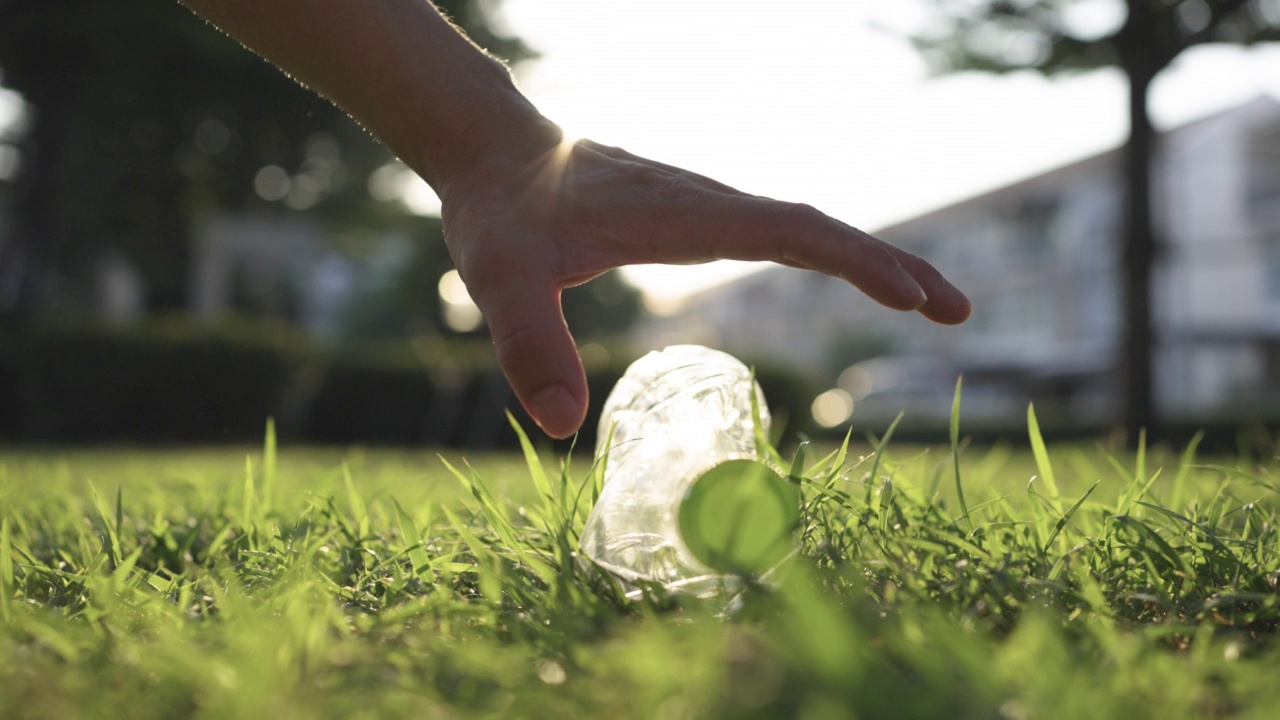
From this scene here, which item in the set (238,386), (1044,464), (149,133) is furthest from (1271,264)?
(1044,464)

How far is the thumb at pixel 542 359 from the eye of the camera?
57.6 inches

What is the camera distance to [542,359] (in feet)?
4.81

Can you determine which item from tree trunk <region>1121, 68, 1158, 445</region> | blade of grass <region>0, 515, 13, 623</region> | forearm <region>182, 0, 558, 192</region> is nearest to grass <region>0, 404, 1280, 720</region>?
blade of grass <region>0, 515, 13, 623</region>

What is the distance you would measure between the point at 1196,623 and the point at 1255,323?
4096 centimetres

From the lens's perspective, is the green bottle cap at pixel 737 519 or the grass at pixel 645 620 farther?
the green bottle cap at pixel 737 519

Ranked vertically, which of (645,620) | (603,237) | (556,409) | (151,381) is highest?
(603,237)

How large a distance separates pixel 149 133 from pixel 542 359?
1855 centimetres

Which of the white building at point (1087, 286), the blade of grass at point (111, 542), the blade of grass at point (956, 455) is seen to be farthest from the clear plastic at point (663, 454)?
the white building at point (1087, 286)

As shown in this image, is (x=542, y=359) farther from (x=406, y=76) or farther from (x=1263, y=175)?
(x=1263, y=175)

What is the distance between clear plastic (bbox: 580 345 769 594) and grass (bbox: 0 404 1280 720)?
79 mm

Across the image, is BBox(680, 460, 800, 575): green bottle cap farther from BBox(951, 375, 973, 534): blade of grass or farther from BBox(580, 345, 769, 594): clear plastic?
BBox(951, 375, 973, 534): blade of grass

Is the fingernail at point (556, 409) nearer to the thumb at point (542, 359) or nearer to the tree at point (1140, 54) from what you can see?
the thumb at point (542, 359)

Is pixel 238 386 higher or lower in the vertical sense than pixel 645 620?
lower

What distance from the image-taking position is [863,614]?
1.18 m
